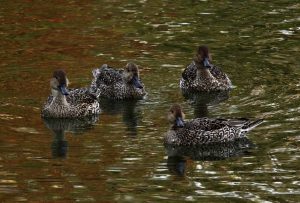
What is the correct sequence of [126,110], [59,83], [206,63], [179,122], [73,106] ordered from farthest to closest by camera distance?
[206,63], [126,110], [73,106], [59,83], [179,122]

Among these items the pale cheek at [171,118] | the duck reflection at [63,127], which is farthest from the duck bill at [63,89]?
the pale cheek at [171,118]

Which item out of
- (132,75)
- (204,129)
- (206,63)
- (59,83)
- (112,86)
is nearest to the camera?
(204,129)

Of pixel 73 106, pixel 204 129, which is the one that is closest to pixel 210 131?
pixel 204 129

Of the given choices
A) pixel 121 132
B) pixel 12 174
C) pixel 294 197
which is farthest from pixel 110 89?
pixel 294 197

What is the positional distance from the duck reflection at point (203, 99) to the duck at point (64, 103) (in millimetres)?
1708

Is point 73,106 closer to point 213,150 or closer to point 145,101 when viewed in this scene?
point 145,101

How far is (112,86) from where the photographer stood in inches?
816

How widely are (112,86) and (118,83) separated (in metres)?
0.19

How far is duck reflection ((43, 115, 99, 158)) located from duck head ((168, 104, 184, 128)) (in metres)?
1.59

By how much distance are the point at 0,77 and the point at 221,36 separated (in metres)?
5.44

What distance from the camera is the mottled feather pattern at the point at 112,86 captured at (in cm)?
2040

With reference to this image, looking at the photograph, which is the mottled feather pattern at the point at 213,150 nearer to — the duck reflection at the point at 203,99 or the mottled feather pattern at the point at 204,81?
the duck reflection at the point at 203,99

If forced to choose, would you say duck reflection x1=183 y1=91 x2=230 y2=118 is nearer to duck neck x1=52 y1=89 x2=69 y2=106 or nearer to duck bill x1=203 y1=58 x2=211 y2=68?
duck bill x1=203 y1=58 x2=211 y2=68

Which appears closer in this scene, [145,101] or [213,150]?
[213,150]
